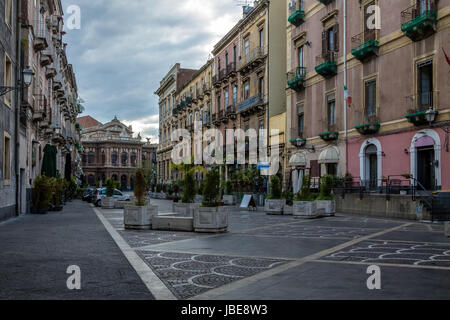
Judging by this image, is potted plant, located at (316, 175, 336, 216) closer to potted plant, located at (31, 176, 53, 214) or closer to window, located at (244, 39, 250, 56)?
potted plant, located at (31, 176, 53, 214)

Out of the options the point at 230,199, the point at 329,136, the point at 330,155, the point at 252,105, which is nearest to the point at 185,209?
the point at 330,155

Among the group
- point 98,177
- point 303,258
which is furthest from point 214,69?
A: point 98,177

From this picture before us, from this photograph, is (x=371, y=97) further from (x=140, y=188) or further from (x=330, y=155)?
(x=140, y=188)

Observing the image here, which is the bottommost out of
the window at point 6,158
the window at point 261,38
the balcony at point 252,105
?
the window at point 6,158

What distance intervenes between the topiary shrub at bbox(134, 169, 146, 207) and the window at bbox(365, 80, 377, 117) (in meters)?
14.7

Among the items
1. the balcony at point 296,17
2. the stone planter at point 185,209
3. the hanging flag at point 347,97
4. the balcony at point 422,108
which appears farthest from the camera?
the balcony at point 296,17

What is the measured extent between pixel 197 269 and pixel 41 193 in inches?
726

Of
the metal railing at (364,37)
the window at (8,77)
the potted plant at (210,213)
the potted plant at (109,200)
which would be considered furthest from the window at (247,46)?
the potted plant at (210,213)

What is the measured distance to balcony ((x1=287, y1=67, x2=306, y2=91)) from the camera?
32.8 meters

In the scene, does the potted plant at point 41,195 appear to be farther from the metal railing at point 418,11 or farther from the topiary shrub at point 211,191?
the metal railing at point 418,11

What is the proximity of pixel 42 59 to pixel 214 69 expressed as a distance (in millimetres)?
27337

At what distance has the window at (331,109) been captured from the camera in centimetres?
2959

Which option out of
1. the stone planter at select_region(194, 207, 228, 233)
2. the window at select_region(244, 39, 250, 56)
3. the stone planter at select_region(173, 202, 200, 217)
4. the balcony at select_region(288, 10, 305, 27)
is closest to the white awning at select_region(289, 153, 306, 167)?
the balcony at select_region(288, 10, 305, 27)

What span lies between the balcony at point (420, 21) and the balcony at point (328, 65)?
6.29 m
